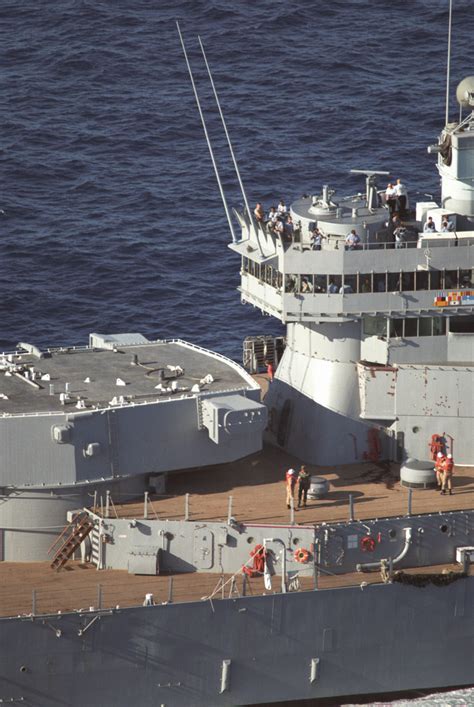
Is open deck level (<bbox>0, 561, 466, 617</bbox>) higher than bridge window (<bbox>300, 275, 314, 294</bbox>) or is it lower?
lower

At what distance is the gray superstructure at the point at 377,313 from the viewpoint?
53.7 metres

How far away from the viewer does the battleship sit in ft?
157

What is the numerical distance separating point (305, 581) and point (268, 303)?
379 inches

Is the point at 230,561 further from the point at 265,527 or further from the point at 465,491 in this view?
the point at 465,491

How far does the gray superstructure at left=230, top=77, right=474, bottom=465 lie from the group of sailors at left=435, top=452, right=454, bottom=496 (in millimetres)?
1468

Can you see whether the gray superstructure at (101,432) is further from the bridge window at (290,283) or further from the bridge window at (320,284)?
the bridge window at (320,284)

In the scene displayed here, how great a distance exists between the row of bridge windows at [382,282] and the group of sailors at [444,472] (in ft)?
17.3

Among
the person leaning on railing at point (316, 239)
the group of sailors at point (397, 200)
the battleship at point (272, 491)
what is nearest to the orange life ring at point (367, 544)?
the battleship at point (272, 491)

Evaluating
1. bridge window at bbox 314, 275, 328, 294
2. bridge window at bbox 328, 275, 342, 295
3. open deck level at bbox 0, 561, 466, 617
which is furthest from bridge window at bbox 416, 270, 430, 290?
open deck level at bbox 0, 561, 466, 617

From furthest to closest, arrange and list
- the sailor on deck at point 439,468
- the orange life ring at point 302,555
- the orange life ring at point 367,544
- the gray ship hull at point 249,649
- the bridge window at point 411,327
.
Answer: the bridge window at point 411,327, the sailor on deck at point 439,468, the orange life ring at point 367,544, the orange life ring at point 302,555, the gray ship hull at point 249,649

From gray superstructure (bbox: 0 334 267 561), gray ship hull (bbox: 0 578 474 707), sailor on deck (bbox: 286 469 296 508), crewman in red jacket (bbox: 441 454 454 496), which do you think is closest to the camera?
gray ship hull (bbox: 0 578 474 707)

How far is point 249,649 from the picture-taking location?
48.4 metres

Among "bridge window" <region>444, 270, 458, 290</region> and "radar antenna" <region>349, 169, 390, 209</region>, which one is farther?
"radar antenna" <region>349, 169, 390, 209</region>

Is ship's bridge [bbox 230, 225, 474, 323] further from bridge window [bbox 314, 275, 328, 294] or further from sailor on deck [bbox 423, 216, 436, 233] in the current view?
sailor on deck [bbox 423, 216, 436, 233]
